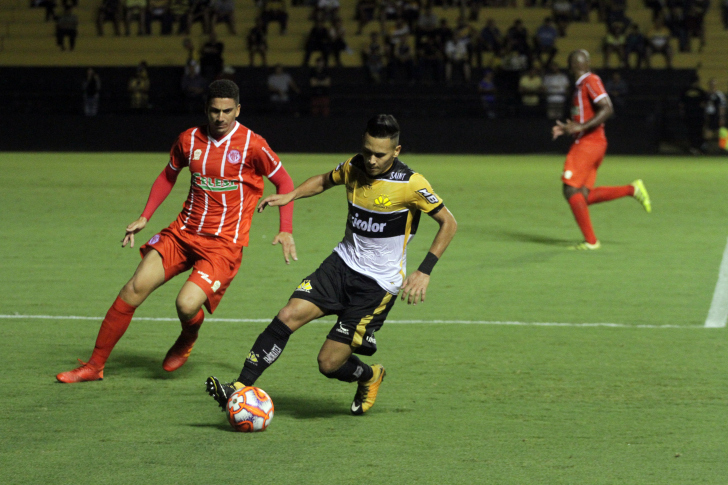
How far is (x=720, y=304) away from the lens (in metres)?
7.68

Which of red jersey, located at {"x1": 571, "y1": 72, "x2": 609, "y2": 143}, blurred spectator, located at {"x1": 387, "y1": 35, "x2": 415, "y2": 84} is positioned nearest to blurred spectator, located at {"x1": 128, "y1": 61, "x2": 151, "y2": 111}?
blurred spectator, located at {"x1": 387, "y1": 35, "x2": 415, "y2": 84}

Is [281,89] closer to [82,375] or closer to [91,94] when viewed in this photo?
[91,94]

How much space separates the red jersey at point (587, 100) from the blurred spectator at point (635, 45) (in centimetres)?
1652

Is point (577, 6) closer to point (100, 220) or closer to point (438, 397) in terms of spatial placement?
point (100, 220)

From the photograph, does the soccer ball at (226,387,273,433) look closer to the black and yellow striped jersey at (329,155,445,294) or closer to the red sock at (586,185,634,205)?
the black and yellow striped jersey at (329,155,445,294)

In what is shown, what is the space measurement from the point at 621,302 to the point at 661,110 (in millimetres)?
17416

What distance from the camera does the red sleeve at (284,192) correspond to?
5.37m

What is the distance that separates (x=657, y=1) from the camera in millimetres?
28016

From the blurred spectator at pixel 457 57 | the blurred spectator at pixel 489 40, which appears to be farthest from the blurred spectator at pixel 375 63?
the blurred spectator at pixel 489 40

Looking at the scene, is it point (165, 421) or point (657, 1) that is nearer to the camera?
point (165, 421)

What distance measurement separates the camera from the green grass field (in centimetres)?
411

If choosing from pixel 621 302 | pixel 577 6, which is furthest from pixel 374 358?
pixel 577 6

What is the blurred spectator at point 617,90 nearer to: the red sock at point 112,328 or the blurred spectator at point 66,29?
the blurred spectator at point 66,29

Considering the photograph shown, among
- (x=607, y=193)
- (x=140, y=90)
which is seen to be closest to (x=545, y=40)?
(x=140, y=90)
